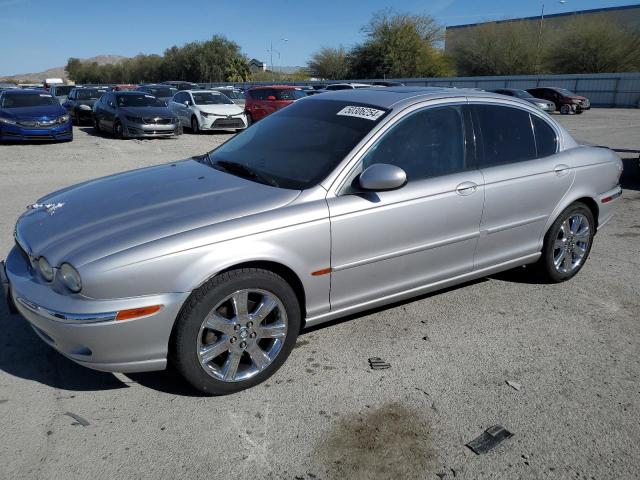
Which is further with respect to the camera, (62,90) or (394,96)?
(62,90)

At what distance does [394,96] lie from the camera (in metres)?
3.77

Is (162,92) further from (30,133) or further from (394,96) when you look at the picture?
(394,96)

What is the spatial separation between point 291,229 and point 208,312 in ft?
2.14

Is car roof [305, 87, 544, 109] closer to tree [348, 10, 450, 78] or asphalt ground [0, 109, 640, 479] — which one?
asphalt ground [0, 109, 640, 479]

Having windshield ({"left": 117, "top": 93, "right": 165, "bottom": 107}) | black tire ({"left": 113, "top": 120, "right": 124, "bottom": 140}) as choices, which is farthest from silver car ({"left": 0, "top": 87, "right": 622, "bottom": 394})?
windshield ({"left": 117, "top": 93, "right": 165, "bottom": 107})

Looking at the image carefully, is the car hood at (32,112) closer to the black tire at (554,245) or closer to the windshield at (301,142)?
the windshield at (301,142)

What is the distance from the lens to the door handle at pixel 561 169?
166 inches

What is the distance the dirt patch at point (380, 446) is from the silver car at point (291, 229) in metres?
0.65

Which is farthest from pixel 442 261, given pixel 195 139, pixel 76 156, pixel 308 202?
pixel 195 139

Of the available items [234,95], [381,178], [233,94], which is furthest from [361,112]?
[234,95]

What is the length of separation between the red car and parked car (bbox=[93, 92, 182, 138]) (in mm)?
3661

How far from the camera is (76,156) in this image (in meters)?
12.1

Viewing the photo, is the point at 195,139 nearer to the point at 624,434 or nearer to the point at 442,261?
the point at 442,261

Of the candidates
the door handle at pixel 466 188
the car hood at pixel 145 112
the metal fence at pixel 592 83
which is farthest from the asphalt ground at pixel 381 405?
the metal fence at pixel 592 83
